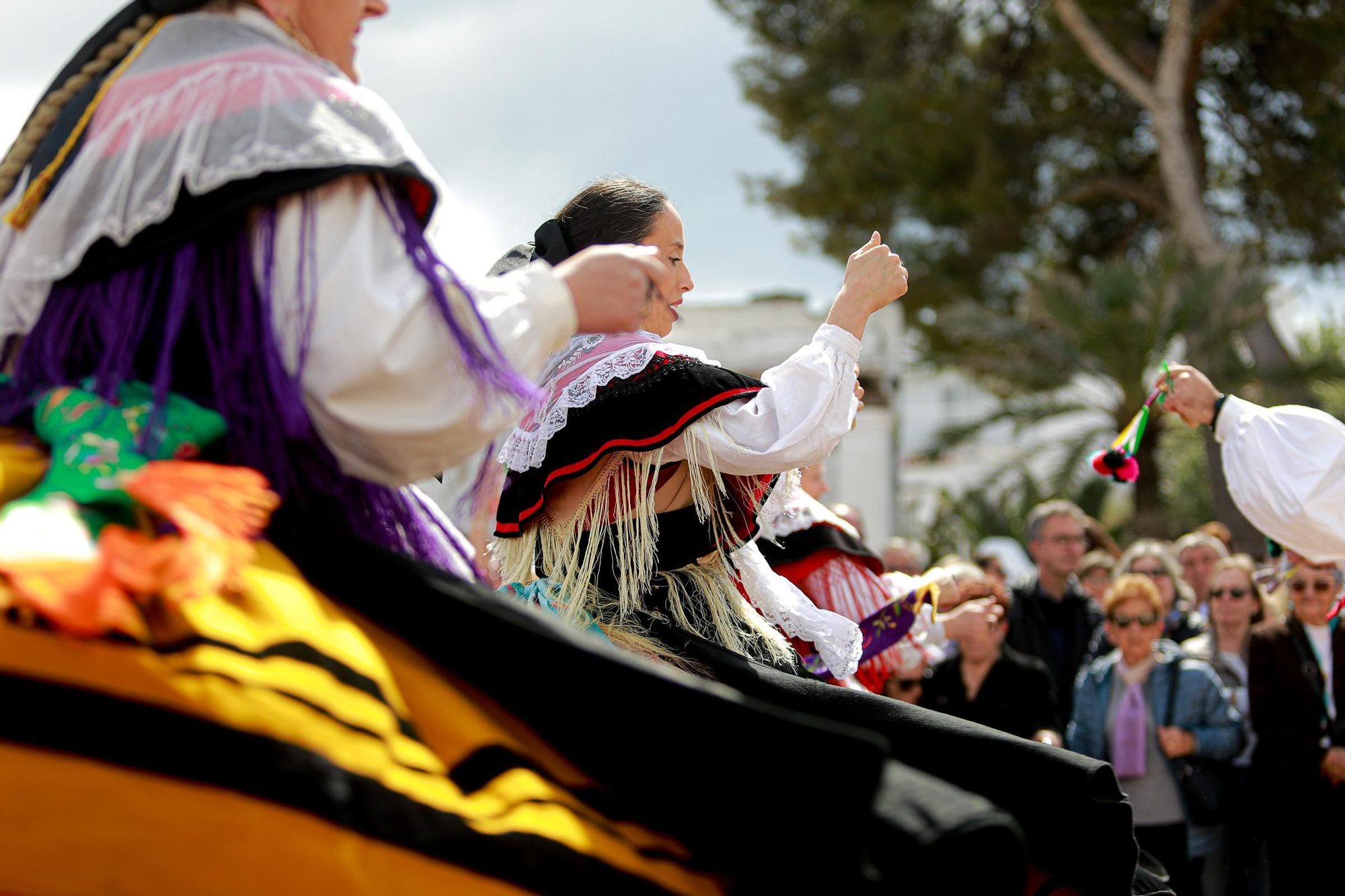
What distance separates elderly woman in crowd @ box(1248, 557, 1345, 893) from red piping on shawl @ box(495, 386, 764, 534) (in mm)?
4125

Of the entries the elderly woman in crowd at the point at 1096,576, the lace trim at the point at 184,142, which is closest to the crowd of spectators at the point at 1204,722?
the elderly woman in crowd at the point at 1096,576

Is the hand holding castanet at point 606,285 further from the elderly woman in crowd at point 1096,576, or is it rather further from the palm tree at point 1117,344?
the palm tree at point 1117,344

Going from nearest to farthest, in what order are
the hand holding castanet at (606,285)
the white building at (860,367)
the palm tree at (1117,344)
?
the hand holding castanet at (606,285) < the palm tree at (1117,344) < the white building at (860,367)

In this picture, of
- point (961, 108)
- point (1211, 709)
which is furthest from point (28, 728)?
point (961, 108)

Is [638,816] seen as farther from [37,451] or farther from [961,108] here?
[961,108]

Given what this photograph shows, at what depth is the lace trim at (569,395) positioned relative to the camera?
260cm

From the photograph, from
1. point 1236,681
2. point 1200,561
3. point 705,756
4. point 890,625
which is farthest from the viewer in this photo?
point 1200,561

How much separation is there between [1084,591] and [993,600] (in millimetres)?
3697

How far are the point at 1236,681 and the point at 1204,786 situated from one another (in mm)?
723

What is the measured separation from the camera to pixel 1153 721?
571cm

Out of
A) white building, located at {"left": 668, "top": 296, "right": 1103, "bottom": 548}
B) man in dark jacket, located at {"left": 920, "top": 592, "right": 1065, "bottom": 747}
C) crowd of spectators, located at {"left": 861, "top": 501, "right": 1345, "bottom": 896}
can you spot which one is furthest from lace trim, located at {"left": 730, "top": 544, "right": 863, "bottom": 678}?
white building, located at {"left": 668, "top": 296, "right": 1103, "bottom": 548}

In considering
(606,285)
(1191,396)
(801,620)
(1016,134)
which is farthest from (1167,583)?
(1016,134)

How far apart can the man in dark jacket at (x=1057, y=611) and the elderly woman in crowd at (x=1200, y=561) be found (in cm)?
132

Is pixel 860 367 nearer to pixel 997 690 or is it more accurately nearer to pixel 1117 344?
pixel 1117 344
